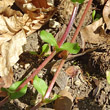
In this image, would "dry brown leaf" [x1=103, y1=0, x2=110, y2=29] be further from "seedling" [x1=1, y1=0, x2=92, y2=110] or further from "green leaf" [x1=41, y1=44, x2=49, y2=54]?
"green leaf" [x1=41, y1=44, x2=49, y2=54]

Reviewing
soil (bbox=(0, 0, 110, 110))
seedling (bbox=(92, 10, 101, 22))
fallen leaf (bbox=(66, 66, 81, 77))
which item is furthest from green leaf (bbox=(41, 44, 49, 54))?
seedling (bbox=(92, 10, 101, 22))

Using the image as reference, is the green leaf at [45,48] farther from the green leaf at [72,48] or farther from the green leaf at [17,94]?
the green leaf at [17,94]

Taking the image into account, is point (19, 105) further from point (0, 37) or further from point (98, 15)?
point (98, 15)

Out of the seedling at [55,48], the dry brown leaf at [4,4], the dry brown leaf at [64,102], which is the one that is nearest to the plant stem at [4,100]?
the seedling at [55,48]


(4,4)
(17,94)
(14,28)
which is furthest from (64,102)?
(4,4)

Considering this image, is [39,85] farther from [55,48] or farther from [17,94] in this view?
[55,48]

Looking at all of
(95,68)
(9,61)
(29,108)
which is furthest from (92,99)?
(9,61)
